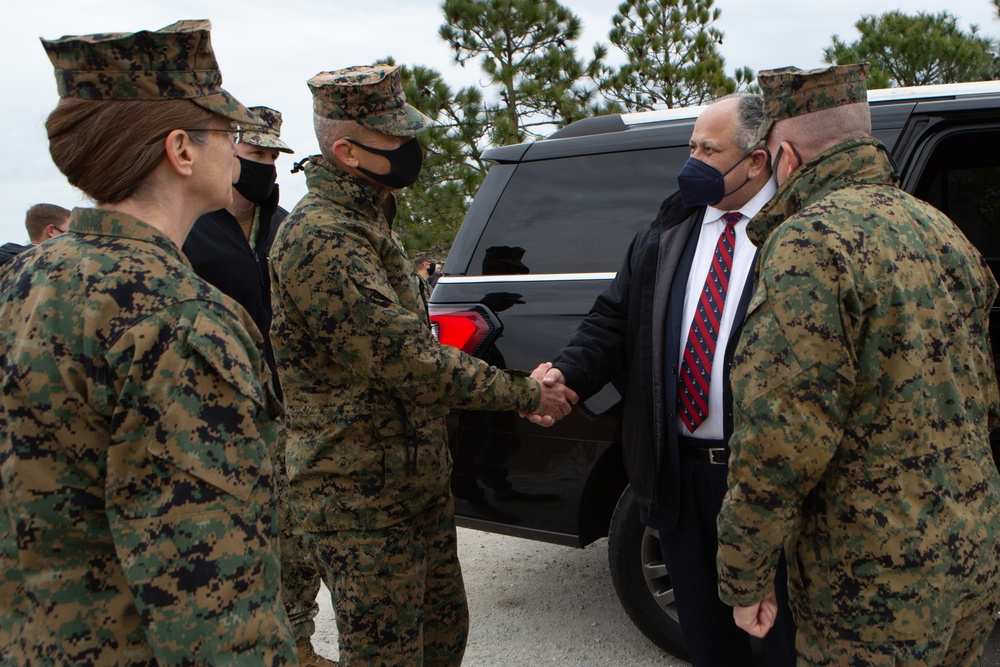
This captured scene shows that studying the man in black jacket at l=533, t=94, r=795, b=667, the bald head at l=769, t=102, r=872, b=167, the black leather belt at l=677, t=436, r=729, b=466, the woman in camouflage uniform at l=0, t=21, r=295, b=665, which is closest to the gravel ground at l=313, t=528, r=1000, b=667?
the man in black jacket at l=533, t=94, r=795, b=667

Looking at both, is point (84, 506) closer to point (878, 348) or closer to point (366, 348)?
point (366, 348)

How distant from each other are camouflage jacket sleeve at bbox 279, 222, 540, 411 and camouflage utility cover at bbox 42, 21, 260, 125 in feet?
2.73

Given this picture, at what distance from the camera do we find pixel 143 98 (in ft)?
4.56

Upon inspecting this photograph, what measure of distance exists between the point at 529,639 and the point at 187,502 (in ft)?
8.54

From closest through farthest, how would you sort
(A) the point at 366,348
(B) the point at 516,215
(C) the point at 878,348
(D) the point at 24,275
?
(D) the point at 24,275 → (C) the point at 878,348 → (A) the point at 366,348 → (B) the point at 516,215

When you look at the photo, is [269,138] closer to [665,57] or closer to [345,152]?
[345,152]

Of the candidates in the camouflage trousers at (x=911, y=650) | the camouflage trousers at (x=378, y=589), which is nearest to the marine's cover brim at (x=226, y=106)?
the camouflage trousers at (x=378, y=589)

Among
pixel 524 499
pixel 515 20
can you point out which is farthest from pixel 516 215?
pixel 515 20

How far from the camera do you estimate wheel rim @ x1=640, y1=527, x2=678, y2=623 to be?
3195 mm

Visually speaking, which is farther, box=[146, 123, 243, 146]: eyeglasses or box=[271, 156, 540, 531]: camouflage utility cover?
box=[271, 156, 540, 531]: camouflage utility cover

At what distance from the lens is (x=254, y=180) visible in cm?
342

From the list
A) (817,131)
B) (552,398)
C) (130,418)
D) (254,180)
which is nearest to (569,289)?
(552,398)

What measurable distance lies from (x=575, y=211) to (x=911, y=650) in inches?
78.9

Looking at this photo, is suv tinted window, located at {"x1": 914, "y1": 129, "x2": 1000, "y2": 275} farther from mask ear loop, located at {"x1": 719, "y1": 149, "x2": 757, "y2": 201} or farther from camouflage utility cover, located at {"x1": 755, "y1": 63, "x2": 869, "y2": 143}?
camouflage utility cover, located at {"x1": 755, "y1": 63, "x2": 869, "y2": 143}
